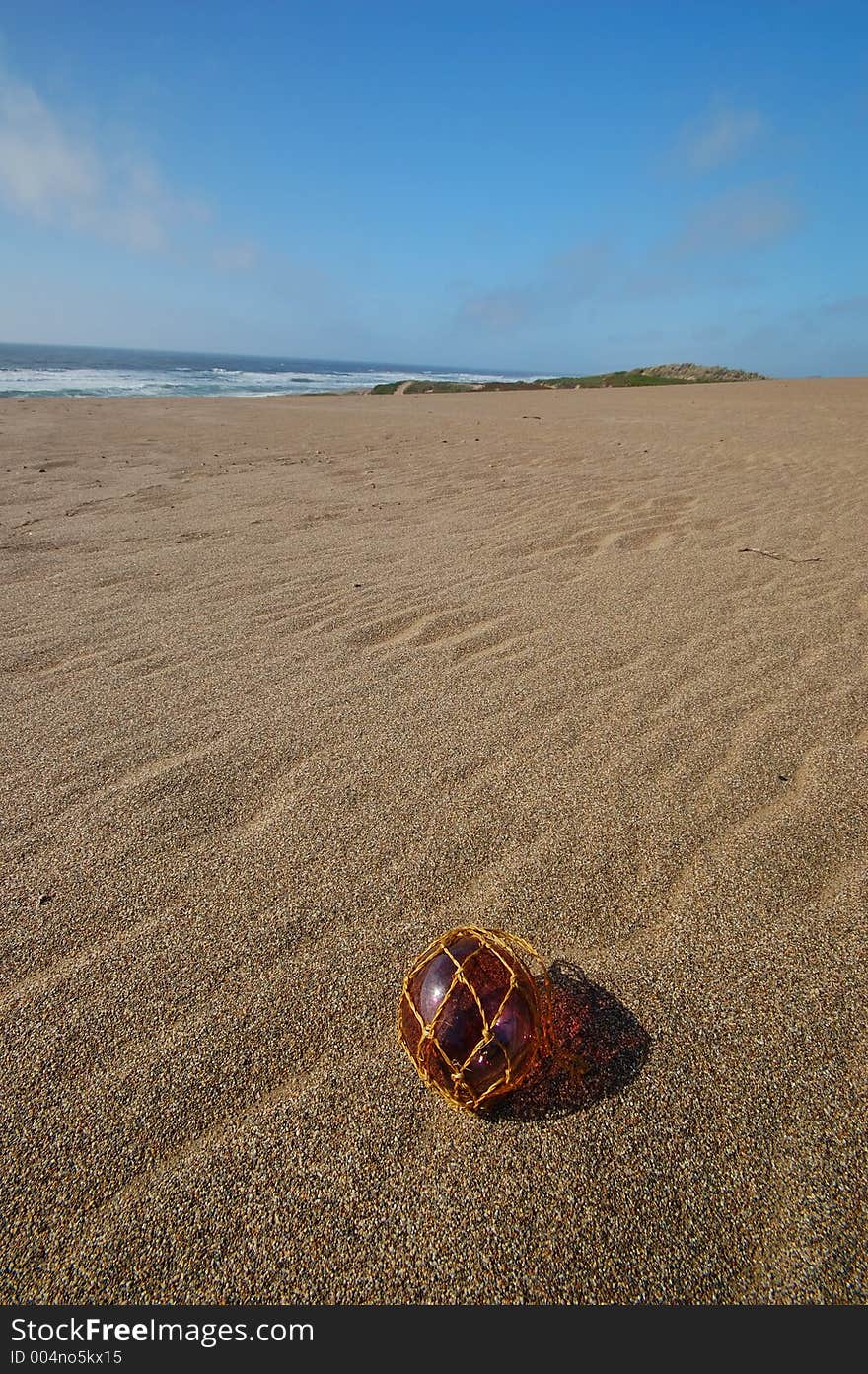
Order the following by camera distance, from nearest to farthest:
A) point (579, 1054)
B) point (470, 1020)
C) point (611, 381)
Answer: point (470, 1020) < point (579, 1054) < point (611, 381)

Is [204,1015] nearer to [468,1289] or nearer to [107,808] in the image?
[468,1289]

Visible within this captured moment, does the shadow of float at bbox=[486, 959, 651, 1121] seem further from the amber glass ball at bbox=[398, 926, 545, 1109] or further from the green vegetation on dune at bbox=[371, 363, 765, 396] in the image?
the green vegetation on dune at bbox=[371, 363, 765, 396]

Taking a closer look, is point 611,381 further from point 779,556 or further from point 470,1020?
point 470,1020

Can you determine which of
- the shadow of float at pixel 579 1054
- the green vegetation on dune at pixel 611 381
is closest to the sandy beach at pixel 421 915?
the shadow of float at pixel 579 1054

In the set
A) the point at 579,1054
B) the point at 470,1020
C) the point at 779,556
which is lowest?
the point at 579,1054

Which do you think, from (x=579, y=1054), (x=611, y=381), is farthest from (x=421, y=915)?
(x=611, y=381)

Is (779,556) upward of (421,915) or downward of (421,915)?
upward
